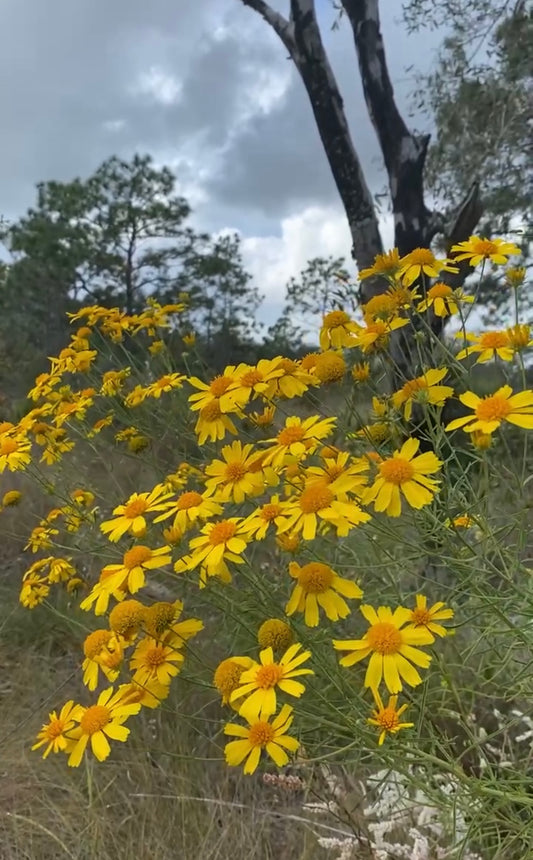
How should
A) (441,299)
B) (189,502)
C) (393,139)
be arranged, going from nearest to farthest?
(189,502) → (441,299) → (393,139)

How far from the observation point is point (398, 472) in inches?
44.9

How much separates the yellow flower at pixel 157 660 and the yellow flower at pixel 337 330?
0.63 metres

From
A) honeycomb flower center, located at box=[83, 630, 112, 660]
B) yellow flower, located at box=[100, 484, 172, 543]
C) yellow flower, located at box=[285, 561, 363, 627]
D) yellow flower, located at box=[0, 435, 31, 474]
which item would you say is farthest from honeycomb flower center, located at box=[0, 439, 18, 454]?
yellow flower, located at box=[285, 561, 363, 627]

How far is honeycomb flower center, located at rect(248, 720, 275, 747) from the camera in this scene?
1098mm

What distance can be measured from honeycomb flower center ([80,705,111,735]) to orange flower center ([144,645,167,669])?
0.37 feet

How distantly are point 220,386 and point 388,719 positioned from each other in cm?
64

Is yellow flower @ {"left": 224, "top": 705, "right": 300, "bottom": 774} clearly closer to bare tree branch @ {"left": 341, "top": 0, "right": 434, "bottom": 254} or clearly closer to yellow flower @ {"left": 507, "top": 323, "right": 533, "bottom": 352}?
yellow flower @ {"left": 507, "top": 323, "right": 533, "bottom": 352}

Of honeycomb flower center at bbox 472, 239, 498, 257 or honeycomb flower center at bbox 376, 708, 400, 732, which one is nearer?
honeycomb flower center at bbox 376, 708, 400, 732

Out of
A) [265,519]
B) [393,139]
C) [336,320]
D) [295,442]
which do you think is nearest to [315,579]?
[265,519]

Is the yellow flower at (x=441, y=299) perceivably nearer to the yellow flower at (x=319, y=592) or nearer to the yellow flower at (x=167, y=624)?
the yellow flower at (x=319, y=592)

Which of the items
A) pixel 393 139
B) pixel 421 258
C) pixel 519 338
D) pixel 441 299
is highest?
pixel 393 139

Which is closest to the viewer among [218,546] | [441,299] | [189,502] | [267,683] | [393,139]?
[267,683]

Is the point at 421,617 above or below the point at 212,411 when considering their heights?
below

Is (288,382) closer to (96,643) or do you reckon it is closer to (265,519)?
(265,519)
